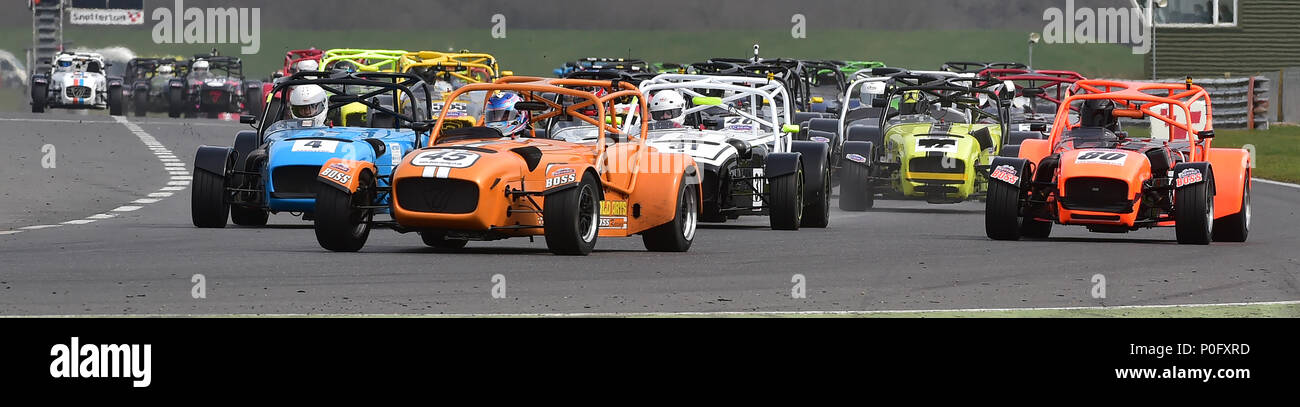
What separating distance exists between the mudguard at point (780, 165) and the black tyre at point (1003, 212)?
185cm

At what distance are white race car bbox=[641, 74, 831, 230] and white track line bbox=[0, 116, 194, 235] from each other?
5.63 meters

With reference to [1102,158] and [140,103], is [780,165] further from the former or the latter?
[140,103]

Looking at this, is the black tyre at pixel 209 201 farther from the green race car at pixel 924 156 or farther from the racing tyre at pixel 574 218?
the green race car at pixel 924 156

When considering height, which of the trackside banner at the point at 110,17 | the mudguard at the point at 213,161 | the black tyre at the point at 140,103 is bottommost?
the mudguard at the point at 213,161

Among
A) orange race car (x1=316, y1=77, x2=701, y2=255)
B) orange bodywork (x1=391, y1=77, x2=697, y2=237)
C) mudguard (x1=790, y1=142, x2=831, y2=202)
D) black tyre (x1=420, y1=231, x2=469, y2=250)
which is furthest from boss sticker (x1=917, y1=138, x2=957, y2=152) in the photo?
black tyre (x1=420, y1=231, x2=469, y2=250)

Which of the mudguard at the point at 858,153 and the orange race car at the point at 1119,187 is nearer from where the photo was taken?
the orange race car at the point at 1119,187

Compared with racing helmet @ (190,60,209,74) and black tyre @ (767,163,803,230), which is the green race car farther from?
racing helmet @ (190,60,209,74)

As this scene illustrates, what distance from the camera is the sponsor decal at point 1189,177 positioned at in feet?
52.0

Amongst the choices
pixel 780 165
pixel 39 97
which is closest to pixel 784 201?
pixel 780 165

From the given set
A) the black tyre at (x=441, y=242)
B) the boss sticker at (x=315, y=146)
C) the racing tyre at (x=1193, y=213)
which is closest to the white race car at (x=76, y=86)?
the boss sticker at (x=315, y=146)

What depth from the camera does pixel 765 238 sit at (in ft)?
55.1

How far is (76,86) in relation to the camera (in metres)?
49.4
